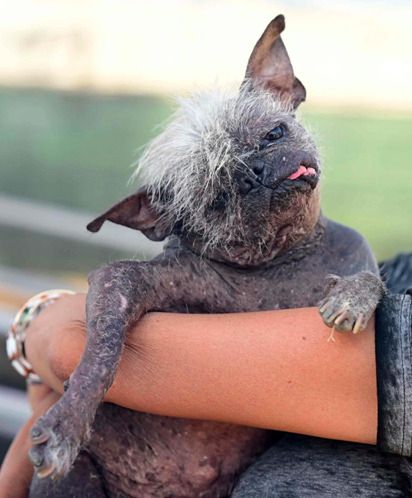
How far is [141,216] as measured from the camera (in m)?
1.53

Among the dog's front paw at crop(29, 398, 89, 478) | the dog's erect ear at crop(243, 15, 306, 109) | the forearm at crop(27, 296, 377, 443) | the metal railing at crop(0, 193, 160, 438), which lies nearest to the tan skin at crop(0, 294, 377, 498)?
the forearm at crop(27, 296, 377, 443)

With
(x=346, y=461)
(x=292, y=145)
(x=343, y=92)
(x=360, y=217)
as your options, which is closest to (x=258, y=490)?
(x=346, y=461)

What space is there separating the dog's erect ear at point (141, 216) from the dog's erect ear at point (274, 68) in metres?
0.27

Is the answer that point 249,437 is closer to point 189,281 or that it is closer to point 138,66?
point 189,281

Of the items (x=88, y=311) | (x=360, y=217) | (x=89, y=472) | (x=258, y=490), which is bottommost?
(x=360, y=217)

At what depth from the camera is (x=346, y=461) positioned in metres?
1.32

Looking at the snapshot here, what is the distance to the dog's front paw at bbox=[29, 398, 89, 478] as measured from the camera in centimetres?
113

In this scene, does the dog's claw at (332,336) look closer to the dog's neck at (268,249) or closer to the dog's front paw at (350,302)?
the dog's front paw at (350,302)

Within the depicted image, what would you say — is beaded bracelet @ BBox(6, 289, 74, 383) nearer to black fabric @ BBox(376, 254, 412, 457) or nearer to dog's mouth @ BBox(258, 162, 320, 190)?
dog's mouth @ BBox(258, 162, 320, 190)

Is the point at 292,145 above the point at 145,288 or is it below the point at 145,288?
above

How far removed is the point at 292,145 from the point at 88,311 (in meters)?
0.40

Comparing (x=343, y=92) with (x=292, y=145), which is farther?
(x=343, y=92)

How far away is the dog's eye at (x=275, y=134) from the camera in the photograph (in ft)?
4.77

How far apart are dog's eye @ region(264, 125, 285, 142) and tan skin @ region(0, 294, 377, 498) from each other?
0.30 m
